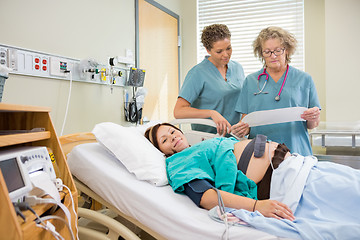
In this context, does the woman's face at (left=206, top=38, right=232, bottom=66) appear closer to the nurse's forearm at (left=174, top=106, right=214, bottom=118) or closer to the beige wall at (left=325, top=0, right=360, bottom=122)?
the nurse's forearm at (left=174, top=106, right=214, bottom=118)

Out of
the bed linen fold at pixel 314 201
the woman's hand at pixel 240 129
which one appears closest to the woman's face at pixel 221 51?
the woman's hand at pixel 240 129

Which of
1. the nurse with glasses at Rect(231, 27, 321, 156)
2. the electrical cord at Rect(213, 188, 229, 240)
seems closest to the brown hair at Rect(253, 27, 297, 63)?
the nurse with glasses at Rect(231, 27, 321, 156)

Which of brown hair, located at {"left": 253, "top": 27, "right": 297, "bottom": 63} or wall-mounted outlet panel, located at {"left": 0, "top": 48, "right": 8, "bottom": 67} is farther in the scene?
brown hair, located at {"left": 253, "top": 27, "right": 297, "bottom": 63}

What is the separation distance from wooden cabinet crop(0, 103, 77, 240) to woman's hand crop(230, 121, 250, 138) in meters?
1.07

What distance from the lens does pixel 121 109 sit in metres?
2.65

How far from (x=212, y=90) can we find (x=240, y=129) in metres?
0.46

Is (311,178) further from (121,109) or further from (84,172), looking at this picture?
(121,109)

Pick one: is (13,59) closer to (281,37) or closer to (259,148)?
(259,148)

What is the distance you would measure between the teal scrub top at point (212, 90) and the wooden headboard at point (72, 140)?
0.73m

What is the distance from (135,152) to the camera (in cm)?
151

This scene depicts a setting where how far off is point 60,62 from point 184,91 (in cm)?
85

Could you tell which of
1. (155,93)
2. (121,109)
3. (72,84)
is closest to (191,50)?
(155,93)

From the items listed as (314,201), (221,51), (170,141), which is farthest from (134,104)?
(314,201)

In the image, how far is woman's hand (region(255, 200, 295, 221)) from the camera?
3.77 feet
